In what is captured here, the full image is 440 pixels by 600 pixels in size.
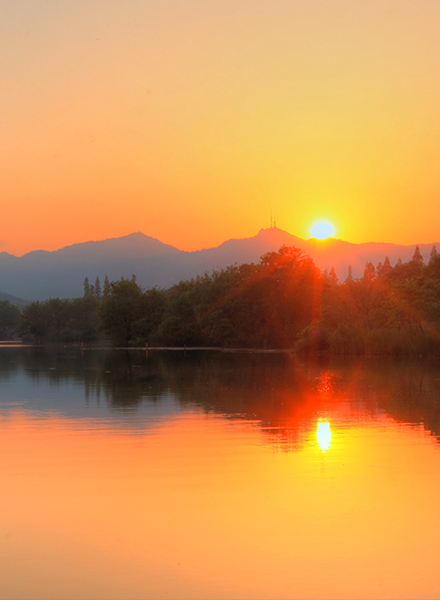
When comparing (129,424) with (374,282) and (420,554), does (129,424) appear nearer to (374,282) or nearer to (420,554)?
(420,554)

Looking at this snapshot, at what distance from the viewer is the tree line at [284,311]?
47938 mm

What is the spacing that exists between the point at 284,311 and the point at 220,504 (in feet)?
223

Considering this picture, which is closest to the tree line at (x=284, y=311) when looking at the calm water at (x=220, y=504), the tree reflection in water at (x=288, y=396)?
the tree reflection in water at (x=288, y=396)

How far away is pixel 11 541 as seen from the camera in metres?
6.22

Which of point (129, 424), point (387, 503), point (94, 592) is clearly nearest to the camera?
point (94, 592)

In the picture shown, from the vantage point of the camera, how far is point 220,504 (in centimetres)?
743

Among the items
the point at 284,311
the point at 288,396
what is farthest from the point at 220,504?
the point at 284,311

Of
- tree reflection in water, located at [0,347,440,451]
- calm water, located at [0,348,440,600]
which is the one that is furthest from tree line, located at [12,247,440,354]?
calm water, located at [0,348,440,600]

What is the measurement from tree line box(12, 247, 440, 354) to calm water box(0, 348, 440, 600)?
3273cm

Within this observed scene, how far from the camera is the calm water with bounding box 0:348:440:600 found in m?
5.32

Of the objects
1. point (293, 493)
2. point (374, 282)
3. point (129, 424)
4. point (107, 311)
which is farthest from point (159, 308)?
point (293, 493)

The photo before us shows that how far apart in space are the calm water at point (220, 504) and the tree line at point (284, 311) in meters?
32.7

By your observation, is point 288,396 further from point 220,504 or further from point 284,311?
point 284,311

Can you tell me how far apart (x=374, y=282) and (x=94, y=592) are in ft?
167
